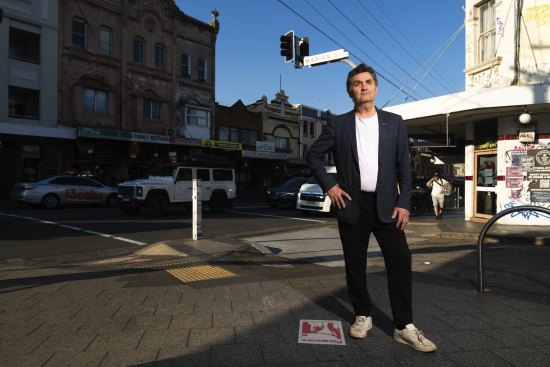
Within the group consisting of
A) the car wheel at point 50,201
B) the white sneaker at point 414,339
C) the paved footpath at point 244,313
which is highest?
the car wheel at point 50,201

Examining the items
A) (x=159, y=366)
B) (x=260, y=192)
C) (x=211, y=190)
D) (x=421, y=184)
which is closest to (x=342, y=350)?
(x=159, y=366)

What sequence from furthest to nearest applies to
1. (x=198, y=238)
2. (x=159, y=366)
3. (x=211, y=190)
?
1. (x=211, y=190)
2. (x=198, y=238)
3. (x=159, y=366)

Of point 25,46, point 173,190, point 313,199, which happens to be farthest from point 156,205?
point 25,46

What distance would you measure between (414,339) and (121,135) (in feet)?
76.0

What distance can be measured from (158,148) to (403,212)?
2601cm

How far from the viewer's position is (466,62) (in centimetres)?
1280

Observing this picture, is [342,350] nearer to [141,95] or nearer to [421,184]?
A: [421,184]

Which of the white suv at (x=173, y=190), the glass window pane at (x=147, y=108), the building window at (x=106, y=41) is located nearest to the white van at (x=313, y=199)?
the white suv at (x=173, y=190)

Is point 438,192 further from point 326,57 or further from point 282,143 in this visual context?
point 282,143

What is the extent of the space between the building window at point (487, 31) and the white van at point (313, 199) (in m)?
6.23

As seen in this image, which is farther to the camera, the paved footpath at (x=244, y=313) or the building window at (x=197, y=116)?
the building window at (x=197, y=116)

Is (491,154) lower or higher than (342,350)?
higher

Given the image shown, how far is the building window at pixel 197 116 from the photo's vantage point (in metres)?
30.0

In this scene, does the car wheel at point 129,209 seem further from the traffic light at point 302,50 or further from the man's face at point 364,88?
the man's face at point 364,88
